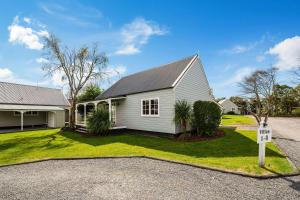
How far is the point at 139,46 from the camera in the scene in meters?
14.6

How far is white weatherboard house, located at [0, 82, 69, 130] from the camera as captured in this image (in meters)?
21.0

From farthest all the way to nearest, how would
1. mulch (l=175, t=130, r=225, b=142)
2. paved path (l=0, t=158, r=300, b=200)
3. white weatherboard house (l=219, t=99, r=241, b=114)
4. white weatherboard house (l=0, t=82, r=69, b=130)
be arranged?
white weatherboard house (l=219, t=99, r=241, b=114) → white weatherboard house (l=0, t=82, r=69, b=130) → mulch (l=175, t=130, r=225, b=142) → paved path (l=0, t=158, r=300, b=200)

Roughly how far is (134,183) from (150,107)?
8.64 m

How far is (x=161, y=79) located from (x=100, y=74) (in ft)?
27.0

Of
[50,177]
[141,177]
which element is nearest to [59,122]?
[50,177]

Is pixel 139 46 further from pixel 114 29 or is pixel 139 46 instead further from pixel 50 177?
pixel 50 177

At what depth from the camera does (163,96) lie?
1205 cm

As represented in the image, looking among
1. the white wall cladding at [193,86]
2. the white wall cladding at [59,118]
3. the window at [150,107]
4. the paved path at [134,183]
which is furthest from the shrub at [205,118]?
the white wall cladding at [59,118]

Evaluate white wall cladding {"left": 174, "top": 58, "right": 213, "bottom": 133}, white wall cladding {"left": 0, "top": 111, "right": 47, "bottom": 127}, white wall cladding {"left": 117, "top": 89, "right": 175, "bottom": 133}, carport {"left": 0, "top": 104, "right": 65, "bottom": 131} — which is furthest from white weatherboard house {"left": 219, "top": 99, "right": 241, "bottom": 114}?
white wall cladding {"left": 0, "top": 111, "right": 47, "bottom": 127}

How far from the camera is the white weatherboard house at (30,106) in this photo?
2095 cm

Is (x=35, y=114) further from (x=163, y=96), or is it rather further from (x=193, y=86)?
(x=193, y=86)

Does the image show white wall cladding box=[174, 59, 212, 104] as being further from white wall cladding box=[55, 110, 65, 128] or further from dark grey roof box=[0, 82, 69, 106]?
dark grey roof box=[0, 82, 69, 106]

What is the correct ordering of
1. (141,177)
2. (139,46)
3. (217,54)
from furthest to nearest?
(217,54), (139,46), (141,177)

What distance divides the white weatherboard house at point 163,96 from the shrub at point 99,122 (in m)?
1.88
